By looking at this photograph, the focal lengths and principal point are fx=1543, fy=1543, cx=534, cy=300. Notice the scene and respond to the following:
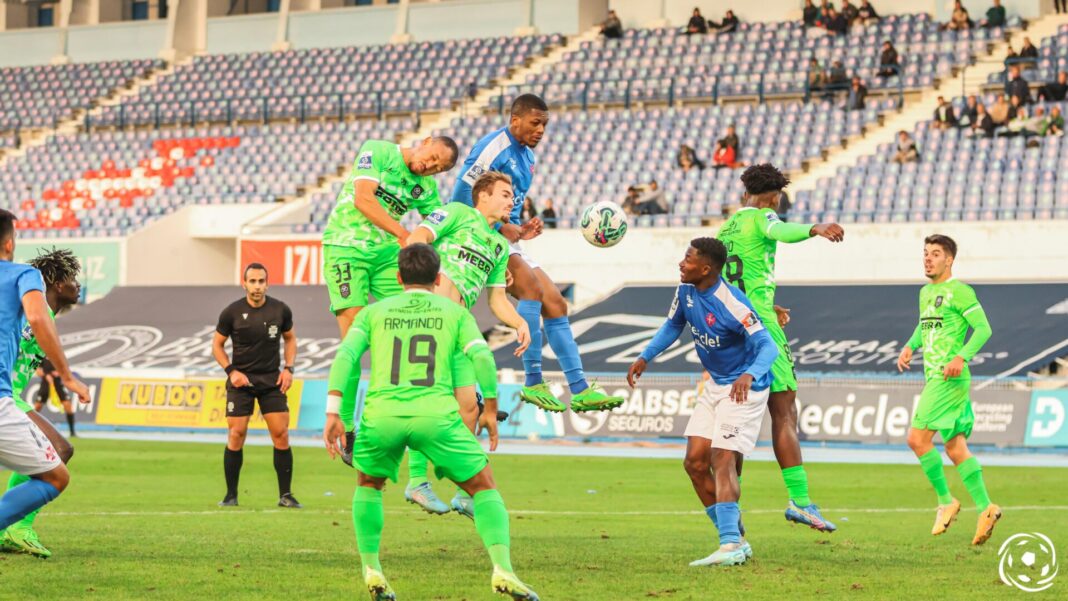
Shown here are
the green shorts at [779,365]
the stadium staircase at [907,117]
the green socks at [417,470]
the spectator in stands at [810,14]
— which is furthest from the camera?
the spectator in stands at [810,14]

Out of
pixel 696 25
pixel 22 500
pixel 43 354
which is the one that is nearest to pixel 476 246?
pixel 43 354

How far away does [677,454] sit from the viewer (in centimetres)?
2403

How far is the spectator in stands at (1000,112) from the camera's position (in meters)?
31.8

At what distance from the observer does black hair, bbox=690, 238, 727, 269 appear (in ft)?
33.8

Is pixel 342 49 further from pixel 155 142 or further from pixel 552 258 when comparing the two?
pixel 552 258

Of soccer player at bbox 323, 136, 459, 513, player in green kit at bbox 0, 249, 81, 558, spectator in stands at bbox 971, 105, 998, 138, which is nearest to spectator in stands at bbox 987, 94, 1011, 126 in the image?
spectator in stands at bbox 971, 105, 998, 138

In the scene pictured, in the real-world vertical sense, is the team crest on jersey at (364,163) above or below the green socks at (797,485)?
above

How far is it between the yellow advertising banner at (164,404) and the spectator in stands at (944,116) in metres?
14.5

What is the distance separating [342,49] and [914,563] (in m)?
38.8

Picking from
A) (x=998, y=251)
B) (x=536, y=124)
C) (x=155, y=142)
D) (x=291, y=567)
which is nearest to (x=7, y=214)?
(x=291, y=567)

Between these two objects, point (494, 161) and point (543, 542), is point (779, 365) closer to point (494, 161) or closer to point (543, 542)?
point (543, 542)

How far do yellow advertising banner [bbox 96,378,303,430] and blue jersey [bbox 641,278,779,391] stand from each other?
18.6 meters

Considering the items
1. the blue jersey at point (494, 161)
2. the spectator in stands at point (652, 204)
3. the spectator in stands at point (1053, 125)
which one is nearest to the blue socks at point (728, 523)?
the blue jersey at point (494, 161)

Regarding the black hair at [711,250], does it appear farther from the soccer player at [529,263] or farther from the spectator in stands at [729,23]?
the spectator in stands at [729,23]
